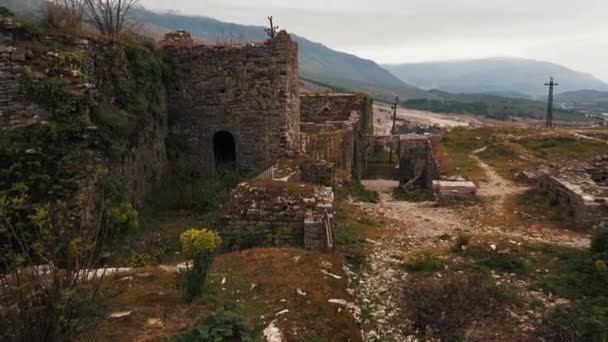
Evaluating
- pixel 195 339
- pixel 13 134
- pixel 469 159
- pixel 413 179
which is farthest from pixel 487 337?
pixel 413 179

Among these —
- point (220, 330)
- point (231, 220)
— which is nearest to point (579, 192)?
point (231, 220)

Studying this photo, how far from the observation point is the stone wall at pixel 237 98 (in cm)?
Answer: 1736

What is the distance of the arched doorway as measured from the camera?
20.0 meters

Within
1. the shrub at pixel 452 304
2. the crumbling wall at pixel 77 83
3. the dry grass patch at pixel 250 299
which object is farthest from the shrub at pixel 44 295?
the shrub at pixel 452 304

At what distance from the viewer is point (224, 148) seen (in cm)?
2045

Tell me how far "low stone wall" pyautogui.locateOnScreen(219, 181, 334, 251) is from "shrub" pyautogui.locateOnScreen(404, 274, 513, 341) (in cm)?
264

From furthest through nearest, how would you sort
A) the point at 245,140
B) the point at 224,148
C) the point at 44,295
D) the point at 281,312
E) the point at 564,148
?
the point at 564,148 < the point at 224,148 < the point at 245,140 < the point at 281,312 < the point at 44,295

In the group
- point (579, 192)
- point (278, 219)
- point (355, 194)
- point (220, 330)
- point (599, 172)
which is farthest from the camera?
point (355, 194)

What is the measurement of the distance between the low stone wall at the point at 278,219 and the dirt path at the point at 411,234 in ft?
4.90

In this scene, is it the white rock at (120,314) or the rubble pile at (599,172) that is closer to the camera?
the white rock at (120,314)

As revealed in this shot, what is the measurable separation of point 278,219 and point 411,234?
402 cm

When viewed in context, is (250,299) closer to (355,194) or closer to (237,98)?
(237,98)

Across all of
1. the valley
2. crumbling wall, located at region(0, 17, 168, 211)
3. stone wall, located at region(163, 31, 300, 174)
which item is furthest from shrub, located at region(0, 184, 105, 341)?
stone wall, located at region(163, 31, 300, 174)

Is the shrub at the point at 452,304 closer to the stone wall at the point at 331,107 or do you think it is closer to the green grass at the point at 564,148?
the green grass at the point at 564,148
